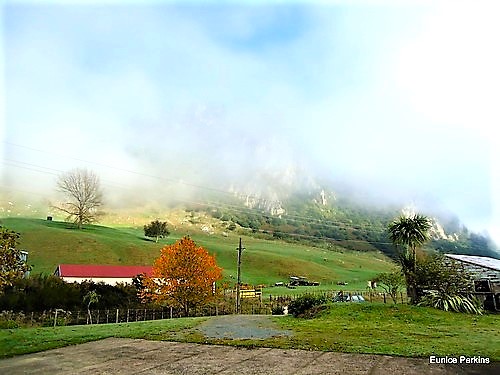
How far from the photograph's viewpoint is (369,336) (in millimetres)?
11023

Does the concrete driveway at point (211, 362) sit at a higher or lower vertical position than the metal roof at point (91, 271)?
lower

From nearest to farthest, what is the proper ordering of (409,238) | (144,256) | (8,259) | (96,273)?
(8,259)
(409,238)
(96,273)
(144,256)

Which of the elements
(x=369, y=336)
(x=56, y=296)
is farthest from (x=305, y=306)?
(x=56, y=296)

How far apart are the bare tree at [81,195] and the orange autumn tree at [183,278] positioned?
36.6 m

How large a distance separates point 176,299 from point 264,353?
23.0 metres

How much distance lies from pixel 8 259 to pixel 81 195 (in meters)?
62.8

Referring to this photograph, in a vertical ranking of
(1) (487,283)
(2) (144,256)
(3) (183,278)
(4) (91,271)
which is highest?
(2) (144,256)

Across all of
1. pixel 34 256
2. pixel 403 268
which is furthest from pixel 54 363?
pixel 34 256

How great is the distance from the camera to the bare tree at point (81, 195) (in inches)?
2509

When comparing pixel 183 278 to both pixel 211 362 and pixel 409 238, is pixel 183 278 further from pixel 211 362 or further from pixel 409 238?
pixel 211 362

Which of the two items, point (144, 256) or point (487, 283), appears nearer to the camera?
point (487, 283)

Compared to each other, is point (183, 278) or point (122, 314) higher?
point (183, 278)

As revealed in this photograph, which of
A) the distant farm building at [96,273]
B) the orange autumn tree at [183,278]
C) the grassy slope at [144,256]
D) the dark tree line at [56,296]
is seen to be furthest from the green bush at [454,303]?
the distant farm building at [96,273]

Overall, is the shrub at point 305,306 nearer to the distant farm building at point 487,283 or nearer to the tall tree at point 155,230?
the distant farm building at point 487,283
